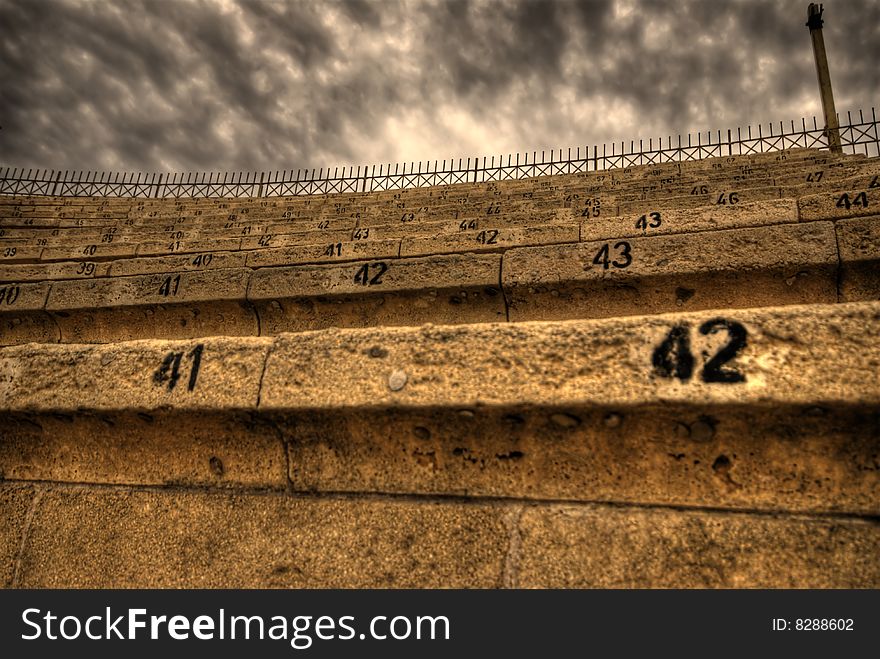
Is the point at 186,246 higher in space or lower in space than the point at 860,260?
higher

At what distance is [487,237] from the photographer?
439cm

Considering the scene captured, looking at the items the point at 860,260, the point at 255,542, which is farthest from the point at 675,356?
the point at 860,260

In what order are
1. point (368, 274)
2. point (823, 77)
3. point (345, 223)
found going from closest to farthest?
1. point (368, 274)
2. point (345, 223)
3. point (823, 77)

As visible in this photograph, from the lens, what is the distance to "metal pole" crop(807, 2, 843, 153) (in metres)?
15.2

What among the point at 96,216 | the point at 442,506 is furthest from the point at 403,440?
the point at 96,216

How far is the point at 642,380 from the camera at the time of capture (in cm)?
133

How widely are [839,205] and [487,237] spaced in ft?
8.47

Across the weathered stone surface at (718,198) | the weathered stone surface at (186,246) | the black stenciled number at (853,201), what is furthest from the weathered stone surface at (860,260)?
the weathered stone surface at (186,246)

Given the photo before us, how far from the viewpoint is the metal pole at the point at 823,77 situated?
50.0ft

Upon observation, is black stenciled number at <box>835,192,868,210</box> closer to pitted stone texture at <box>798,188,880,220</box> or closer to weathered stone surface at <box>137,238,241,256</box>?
pitted stone texture at <box>798,188,880,220</box>

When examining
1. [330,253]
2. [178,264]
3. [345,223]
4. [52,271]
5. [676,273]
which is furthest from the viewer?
[345,223]

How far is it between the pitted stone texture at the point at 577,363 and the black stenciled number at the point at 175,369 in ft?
0.95

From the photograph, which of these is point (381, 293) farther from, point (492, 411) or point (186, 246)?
point (186, 246)

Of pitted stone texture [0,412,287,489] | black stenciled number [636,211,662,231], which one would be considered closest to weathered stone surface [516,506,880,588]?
pitted stone texture [0,412,287,489]
